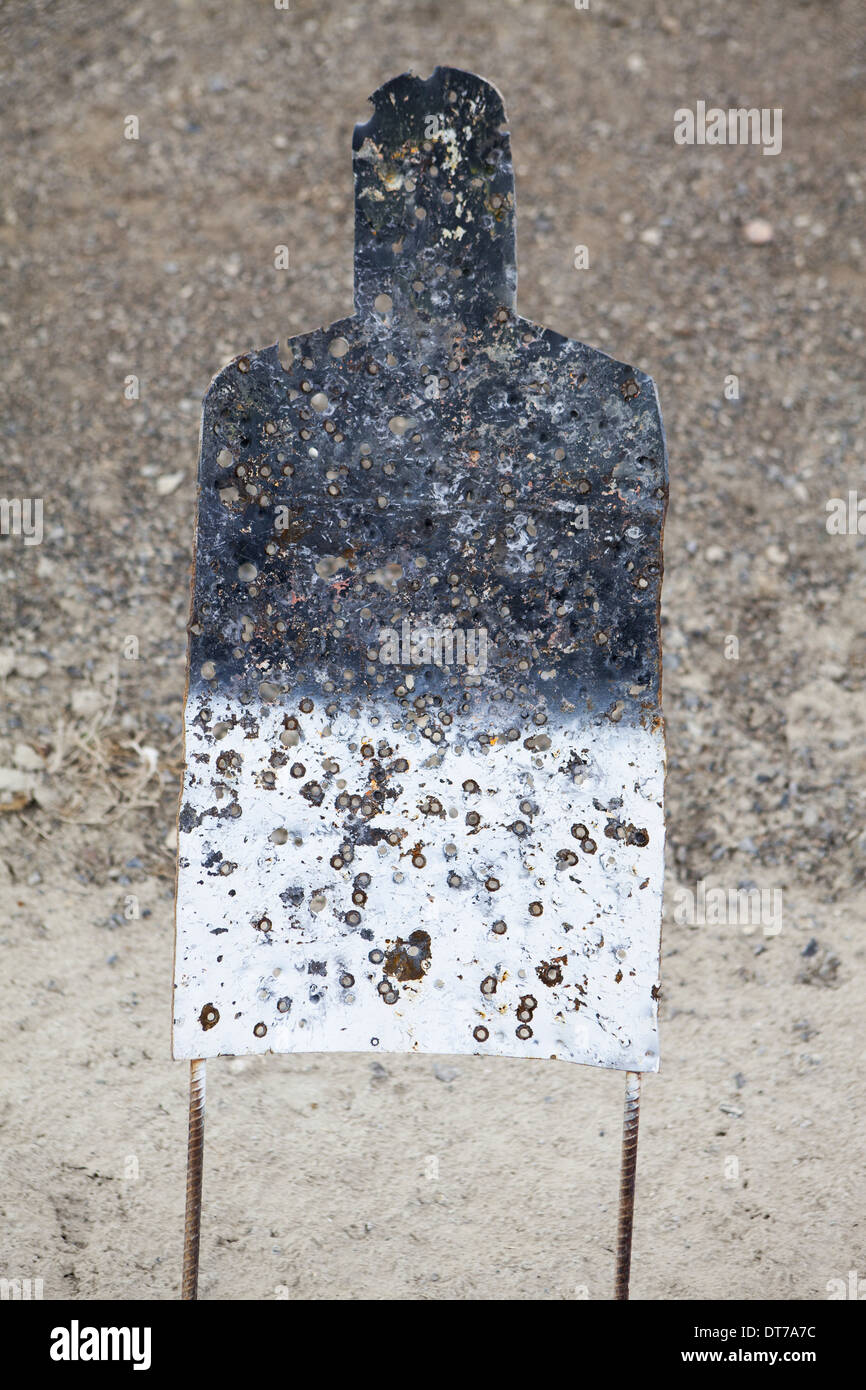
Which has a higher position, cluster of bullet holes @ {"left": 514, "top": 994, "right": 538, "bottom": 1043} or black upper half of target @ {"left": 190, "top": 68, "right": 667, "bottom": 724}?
black upper half of target @ {"left": 190, "top": 68, "right": 667, "bottom": 724}

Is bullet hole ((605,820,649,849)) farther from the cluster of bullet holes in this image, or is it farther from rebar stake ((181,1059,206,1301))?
rebar stake ((181,1059,206,1301))

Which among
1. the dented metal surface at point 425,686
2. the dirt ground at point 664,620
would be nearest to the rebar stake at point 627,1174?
the dented metal surface at point 425,686

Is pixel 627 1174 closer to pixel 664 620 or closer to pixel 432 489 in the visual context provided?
pixel 432 489

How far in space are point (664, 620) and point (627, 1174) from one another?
1.61 m

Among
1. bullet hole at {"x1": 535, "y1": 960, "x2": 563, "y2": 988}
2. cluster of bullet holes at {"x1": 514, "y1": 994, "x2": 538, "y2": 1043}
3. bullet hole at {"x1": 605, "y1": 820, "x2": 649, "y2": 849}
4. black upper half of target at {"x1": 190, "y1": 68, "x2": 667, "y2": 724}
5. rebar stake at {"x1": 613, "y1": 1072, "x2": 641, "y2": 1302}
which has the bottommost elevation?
rebar stake at {"x1": 613, "y1": 1072, "x2": 641, "y2": 1302}

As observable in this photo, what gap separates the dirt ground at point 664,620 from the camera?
266 cm

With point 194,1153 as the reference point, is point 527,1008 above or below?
above

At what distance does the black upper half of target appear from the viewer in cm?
177

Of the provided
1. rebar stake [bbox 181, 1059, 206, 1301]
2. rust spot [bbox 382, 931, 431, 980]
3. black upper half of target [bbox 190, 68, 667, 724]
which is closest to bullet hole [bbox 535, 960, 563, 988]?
rust spot [bbox 382, 931, 431, 980]

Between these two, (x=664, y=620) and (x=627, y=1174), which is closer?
(x=627, y=1174)

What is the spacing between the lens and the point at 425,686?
186cm

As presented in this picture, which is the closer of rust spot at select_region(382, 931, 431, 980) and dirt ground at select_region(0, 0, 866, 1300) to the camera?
rust spot at select_region(382, 931, 431, 980)

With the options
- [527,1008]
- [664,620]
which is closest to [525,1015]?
[527,1008]
